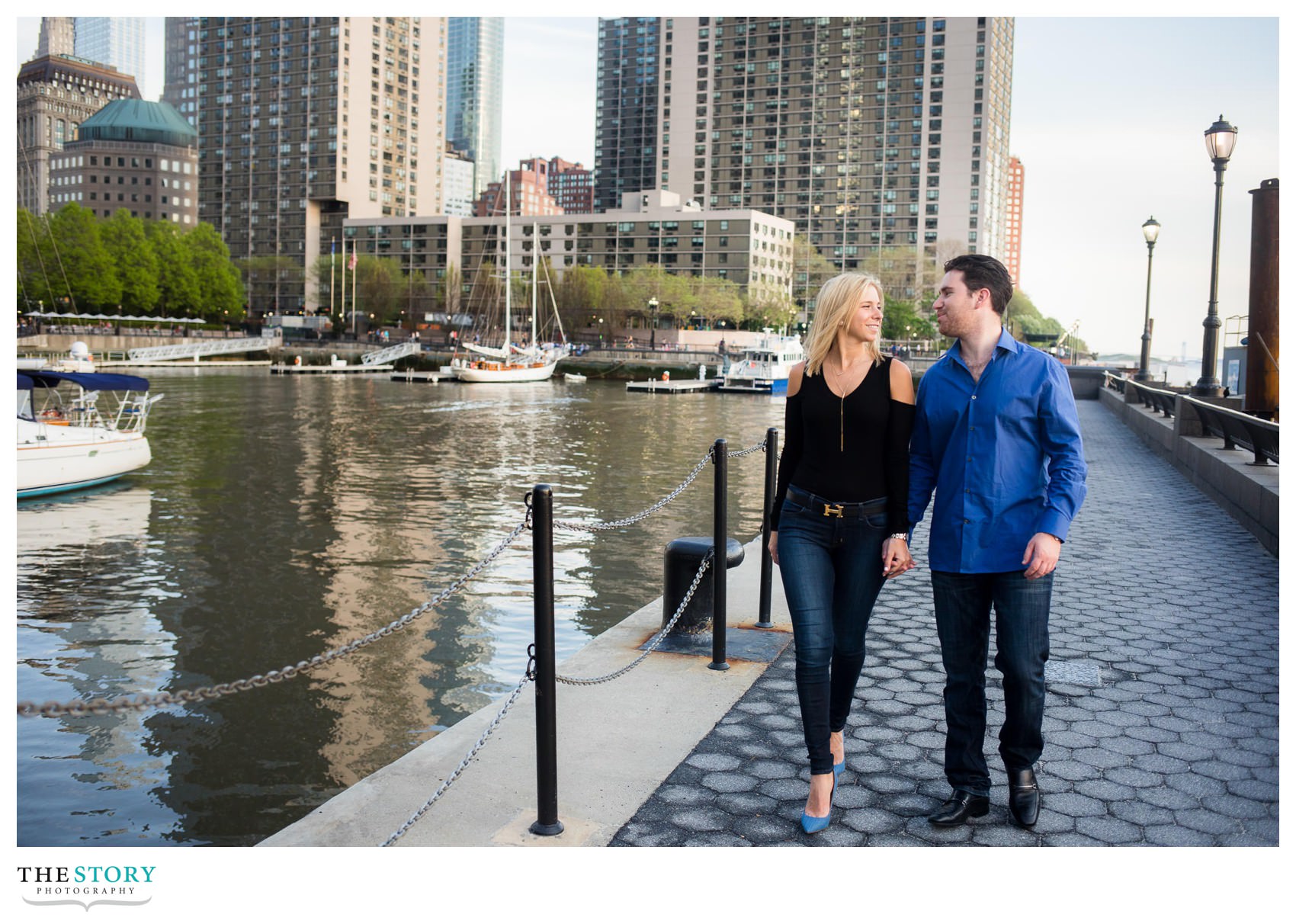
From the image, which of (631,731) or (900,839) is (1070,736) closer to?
(900,839)

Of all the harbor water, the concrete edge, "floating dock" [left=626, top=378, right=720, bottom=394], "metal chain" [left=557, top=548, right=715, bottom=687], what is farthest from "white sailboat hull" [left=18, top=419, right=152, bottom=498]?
"floating dock" [left=626, top=378, right=720, bottom=394]

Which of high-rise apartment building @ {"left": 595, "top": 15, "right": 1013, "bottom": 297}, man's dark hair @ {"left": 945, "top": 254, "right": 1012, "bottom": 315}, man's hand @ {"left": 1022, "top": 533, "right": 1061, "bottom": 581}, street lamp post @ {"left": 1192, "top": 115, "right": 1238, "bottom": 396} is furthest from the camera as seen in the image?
high-rise apartment building @ {"left": 595, "top": 15, "right": 1013, "bottom": 297}

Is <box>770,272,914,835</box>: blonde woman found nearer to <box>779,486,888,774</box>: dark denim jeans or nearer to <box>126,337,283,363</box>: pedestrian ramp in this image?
<box>779,486,888,774</box>: dark denim jeans

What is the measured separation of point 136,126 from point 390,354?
98.3 meters

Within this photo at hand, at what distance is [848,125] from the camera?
18088 cm

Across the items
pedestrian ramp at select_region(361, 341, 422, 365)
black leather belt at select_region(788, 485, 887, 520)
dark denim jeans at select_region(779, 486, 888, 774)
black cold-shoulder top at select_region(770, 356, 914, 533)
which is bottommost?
dark denim jeans at select_region(779, 486, 888, 774)

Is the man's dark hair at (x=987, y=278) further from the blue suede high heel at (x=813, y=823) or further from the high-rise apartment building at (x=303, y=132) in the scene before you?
the high-rise apartment building at (x=303, y=132)

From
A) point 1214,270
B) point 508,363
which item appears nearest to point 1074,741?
point 1214,270

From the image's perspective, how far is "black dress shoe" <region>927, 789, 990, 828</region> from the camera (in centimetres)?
431

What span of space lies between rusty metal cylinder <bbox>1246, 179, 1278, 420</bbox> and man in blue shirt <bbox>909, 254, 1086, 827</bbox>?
13073 millimetres

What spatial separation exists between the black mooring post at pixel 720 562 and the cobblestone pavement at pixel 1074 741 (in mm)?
323

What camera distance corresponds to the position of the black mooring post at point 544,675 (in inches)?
166
